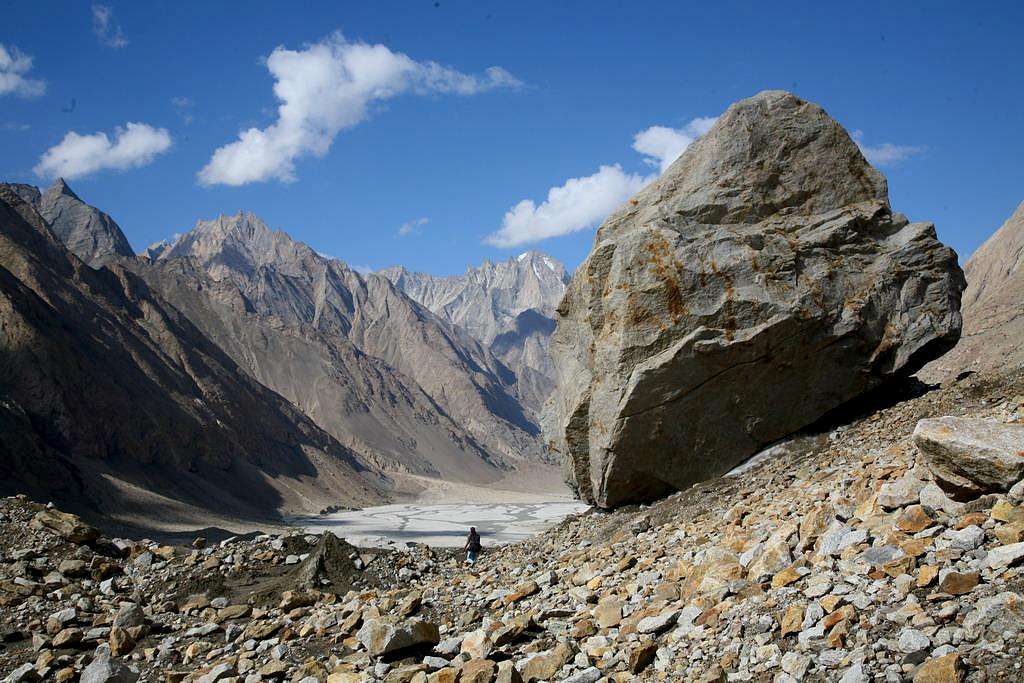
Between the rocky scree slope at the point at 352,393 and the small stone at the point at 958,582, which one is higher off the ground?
the rocky scree slope at the point at 352,393

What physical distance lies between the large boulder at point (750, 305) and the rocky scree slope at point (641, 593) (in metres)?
0.65

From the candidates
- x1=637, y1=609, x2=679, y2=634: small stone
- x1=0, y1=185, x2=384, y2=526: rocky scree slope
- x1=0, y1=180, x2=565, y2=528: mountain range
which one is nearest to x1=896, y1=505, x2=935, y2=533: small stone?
x1=637, y1=609, x2=679, y2=634: small stone

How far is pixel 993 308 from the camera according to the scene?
80000mm

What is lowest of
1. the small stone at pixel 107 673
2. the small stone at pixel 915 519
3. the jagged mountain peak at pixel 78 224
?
the small stone at pixel 107 673

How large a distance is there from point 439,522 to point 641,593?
63192 millimetres

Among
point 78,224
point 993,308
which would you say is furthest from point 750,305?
point 78,224

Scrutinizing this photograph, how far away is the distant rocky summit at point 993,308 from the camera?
64.1 meters

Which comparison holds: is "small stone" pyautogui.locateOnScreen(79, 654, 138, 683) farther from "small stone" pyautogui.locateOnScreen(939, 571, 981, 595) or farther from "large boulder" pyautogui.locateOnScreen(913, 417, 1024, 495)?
"large boulder" pyautogui.locateOnScreen(913, 417, 1024, 495)

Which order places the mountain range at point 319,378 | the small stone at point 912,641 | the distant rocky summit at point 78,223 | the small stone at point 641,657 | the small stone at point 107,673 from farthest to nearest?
the distant rocky summit at point 78,223 < the mountain range at point 319,378 < the small stone at point 107,673 < the small stone at point 641,657 < the small stone at point 912,641

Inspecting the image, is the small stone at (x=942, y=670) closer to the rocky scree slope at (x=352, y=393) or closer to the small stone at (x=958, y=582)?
the small stone at (x=958, y=582)

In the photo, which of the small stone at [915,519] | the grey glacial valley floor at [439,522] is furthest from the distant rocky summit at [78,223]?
the small stone at [915,519]

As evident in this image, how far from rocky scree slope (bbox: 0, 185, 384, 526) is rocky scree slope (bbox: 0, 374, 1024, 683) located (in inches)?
1369

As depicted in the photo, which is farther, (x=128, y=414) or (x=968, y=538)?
(x=128, y=414)

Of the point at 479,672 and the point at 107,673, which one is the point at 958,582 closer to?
the point at 479,672
